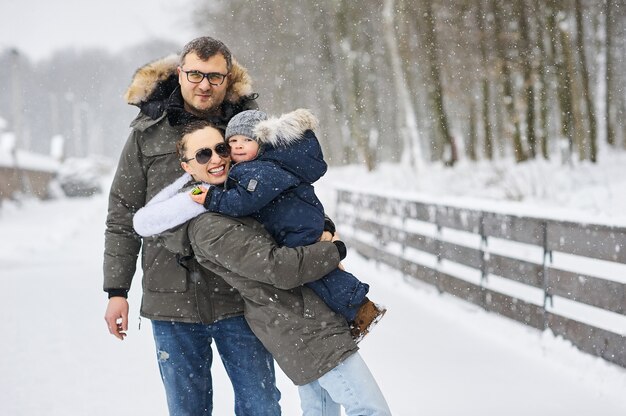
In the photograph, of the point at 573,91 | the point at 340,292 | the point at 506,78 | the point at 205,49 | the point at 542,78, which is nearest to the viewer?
the point at 340,292

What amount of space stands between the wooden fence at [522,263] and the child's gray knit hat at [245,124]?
3093mm

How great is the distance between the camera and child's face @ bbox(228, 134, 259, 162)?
2736 mm

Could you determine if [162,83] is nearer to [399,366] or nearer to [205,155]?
[205,155]

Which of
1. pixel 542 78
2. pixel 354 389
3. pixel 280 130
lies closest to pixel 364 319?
pixel 354 389

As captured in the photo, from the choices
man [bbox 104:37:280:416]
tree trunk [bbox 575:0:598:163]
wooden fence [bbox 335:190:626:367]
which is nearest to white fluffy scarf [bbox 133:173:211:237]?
man [bbox 104:37:280:416]

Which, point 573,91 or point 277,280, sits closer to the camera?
point 277,280

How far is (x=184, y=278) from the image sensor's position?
9.67 feet

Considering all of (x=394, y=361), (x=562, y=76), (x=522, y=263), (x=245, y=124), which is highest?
(x=562, y=76)

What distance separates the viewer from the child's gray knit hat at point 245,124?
273cm

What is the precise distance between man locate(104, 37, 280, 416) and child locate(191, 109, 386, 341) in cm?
34

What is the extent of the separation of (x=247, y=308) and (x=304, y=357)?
34 cm

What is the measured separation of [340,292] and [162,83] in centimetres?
125

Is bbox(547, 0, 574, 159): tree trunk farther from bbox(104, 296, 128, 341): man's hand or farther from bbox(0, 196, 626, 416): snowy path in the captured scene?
bbox(104, 296, 128, 341): man's hand

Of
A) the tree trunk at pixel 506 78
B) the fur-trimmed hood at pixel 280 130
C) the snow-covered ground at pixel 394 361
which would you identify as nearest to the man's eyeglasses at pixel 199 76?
the fur-trimmed hood at pixel 280 130
